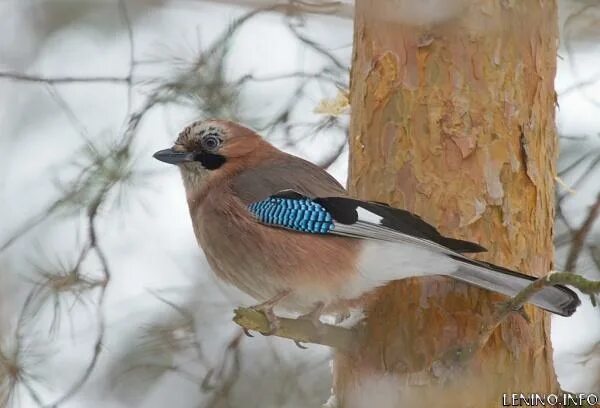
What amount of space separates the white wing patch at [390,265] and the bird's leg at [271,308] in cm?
15

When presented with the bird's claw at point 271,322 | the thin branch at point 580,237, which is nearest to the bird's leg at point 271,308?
the bird's claw at point 271,322

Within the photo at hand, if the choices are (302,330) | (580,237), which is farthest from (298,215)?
(580,237)

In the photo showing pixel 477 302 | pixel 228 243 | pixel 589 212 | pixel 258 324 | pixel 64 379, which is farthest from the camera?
pixel 589 212

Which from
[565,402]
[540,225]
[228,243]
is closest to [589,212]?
[540,225]

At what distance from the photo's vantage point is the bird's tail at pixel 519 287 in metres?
2.38

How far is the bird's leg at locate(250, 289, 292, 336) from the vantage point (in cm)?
239

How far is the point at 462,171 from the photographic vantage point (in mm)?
2625

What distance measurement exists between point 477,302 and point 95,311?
125 cm

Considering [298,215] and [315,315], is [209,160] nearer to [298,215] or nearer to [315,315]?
[298,215]

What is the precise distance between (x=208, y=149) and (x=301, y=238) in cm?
50

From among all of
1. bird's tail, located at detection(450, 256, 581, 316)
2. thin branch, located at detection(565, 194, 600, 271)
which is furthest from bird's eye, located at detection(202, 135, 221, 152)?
thin branch, located at detection(565, 194, 600, 271)

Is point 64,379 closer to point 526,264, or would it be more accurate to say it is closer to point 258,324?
point 258,324

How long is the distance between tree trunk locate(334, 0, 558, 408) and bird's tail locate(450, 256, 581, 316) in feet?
0.45

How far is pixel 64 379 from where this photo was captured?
3207mm
